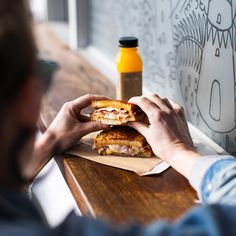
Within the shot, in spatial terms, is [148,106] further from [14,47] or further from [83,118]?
[14,47]

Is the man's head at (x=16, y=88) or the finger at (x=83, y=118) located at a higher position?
the man's head at (x=16, y=88)

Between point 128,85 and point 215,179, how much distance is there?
1.86 ft

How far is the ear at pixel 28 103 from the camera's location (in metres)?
0.46

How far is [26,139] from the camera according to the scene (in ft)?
1.57

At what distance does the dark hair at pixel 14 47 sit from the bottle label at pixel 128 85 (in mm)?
846

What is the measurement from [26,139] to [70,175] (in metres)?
0.54

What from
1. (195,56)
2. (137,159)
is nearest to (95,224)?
(137,159)

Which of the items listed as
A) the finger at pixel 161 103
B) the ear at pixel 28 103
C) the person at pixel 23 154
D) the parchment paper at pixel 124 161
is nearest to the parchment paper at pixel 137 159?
the parchment paper at pixel 124 161

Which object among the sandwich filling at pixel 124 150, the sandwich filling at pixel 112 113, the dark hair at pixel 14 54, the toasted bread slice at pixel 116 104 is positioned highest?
the dark hair at pixel 14 54

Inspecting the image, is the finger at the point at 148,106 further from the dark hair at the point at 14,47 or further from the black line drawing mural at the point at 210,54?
the dark hair at the point at 14,47

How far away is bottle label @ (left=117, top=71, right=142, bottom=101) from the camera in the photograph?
1306 mm

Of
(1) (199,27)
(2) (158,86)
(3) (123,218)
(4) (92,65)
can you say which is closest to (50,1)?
(4) (92,65)

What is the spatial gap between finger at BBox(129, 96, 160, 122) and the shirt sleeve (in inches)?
7.1

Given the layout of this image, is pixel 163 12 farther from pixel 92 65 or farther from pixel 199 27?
pixel 92 65
